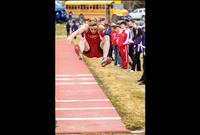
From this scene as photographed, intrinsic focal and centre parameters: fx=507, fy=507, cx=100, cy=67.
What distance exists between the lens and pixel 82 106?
15.7m

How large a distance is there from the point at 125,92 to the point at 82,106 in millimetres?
3153

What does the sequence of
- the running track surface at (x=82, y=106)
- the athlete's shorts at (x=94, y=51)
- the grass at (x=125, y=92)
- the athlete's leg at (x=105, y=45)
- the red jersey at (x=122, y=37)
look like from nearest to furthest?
the athlete's shorts at (x=94, y=51) < the athlete's leg at (x=105, y=45) < the red jersey at (x=122, y=37) < the running track surface at (x=82, y=106) < the grass at (x=125, y=92)

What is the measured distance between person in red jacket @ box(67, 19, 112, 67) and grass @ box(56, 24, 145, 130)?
354cm

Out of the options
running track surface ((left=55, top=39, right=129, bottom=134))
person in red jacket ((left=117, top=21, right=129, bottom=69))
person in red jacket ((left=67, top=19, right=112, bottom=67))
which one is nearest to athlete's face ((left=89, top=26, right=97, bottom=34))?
person in red jacket ((left=67, top=19, right=112, bottom=67))

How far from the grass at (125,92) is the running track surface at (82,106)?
25cm

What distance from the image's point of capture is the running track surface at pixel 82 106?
42.4ft

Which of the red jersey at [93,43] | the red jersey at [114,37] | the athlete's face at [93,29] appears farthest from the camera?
the red jersey at [114,37]

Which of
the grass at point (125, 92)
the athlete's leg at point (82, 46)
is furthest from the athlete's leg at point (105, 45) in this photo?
the grass at point (125, 92)

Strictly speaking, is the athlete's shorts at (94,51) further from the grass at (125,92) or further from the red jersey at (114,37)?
the grass at (125,92)

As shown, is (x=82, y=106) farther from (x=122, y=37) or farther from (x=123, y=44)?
(x=122, y=37)

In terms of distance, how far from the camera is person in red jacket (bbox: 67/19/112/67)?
9438 mm
